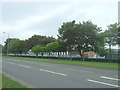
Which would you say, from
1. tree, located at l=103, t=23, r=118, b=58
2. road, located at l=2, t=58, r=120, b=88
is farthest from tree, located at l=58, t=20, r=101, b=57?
road, located at l=2, t=58, r=120, b=88

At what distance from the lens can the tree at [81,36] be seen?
34250 millimetres

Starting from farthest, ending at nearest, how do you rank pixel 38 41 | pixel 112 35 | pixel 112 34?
1. pixel 38 41
2. pixel 112 35
3. pixel 112 34

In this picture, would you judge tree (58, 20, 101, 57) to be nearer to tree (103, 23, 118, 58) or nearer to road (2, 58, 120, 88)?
tree (103, 23, 118, 58)

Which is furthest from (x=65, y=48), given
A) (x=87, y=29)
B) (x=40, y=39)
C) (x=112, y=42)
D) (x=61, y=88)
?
(x=61, y=88)

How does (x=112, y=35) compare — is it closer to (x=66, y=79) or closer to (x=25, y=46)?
(x=66, y=79)

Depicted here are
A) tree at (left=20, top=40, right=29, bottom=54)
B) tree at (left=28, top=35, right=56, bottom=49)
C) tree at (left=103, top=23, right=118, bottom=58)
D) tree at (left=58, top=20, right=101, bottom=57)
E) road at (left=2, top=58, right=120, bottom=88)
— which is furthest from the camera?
tree at (left=20, top=40, right=29, bottom=54)

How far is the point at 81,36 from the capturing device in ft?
115

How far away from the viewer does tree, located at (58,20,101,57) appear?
34250 millimetres

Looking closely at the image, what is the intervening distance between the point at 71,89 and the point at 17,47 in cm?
6124

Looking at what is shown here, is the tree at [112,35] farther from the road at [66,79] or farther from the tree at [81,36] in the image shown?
the road at [66,79]

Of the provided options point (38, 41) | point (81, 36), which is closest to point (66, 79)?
point (81, 36)

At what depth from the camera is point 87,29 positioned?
113 ft

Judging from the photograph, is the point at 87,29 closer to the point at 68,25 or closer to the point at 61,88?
the point at 68,25

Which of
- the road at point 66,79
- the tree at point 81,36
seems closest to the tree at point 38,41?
the tree at point 81,36
